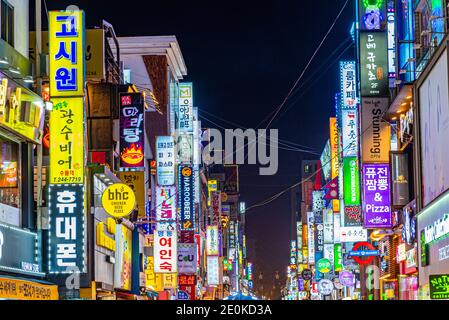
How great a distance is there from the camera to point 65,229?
23.2 metres

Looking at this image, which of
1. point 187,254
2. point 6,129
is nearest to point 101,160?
point 6,129

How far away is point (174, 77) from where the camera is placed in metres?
67.6

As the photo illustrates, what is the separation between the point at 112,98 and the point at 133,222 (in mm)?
8443

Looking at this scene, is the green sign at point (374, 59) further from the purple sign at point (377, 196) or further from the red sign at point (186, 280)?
the red sign at point (186, 280)

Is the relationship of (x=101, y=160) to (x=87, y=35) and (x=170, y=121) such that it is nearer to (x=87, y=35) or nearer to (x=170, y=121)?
(x=87, y=35)

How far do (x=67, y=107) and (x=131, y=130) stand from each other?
8.05 meters

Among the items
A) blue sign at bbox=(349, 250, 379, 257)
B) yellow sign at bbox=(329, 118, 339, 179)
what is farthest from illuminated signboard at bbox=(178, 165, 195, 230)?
blue sign at bbox=(349, 250, 379, 257)

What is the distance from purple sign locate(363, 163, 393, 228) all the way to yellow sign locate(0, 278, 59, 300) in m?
14.1

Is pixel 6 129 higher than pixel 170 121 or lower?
lower

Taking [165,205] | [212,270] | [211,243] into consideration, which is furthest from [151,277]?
[212,270]

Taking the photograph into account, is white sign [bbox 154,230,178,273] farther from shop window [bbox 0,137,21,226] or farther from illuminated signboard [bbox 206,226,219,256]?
illuminated signboard [bbox 206,226,219,256]

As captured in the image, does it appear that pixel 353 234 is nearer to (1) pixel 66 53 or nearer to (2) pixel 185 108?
(2) pixel 185 108

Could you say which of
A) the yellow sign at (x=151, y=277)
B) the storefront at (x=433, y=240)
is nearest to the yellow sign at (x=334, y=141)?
the yellow sign at (x=151, y=277)

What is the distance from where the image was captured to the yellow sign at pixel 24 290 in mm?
17172
